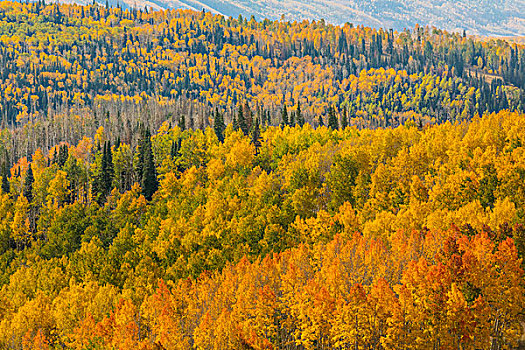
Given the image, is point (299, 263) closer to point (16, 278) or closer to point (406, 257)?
point (406, 257)

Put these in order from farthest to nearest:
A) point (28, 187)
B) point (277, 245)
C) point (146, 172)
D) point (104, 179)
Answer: point (28, 187) → point (104, 179) → point (146, 172) → point (277, 245)

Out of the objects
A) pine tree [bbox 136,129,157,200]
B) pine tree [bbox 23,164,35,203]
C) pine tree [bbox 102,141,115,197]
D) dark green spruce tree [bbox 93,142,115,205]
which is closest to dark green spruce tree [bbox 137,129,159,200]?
pine tree [bbox 136,129,157,200]

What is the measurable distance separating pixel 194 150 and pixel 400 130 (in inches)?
2377

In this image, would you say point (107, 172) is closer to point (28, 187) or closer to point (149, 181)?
point (149, 181)

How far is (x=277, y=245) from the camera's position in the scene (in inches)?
4951

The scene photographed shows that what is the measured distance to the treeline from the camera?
72.6 m

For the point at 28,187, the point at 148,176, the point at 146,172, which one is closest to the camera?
the point at 148,176

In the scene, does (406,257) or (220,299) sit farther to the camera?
(220,299)

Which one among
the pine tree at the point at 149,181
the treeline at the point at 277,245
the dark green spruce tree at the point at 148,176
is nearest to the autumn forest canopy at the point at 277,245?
the treeline at the point at 277,245

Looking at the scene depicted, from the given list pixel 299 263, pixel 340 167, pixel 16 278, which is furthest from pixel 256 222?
pixel 16 278

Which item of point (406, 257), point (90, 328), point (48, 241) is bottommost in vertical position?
point (48, 241)

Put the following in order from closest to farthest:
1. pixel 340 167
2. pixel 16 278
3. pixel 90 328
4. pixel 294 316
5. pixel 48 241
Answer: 1. pixel 294 316
2. pixel 90 328
3. pixel 16 278
4. pixel 340 167
5. pixel 48 241

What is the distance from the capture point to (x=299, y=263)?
94688 mm

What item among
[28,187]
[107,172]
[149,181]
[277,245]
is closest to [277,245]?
[277,245]
